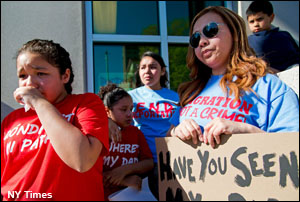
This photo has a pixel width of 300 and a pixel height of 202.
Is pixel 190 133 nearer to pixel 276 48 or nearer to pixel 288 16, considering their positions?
pixel 276 48

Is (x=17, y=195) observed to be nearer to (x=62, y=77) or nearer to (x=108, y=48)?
(x=62, y=77)

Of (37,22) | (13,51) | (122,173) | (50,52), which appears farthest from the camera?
(13,51)

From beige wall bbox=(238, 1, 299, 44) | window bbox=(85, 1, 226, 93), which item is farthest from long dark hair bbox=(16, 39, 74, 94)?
beige wall bbox=(238, 1, 299, 44)

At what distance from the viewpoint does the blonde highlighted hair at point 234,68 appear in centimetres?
104

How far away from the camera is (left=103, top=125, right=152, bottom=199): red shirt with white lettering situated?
5.43 feet

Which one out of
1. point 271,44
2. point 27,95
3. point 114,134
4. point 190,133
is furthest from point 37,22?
point 190,133

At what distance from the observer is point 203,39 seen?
1126 mm

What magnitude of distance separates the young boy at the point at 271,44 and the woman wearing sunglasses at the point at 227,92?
1033 mm

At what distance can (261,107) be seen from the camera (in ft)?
3.17

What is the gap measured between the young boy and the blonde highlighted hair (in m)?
0.97

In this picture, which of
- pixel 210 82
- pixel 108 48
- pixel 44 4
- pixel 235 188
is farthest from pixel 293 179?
pixel 108 48

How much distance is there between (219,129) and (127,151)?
1036mm

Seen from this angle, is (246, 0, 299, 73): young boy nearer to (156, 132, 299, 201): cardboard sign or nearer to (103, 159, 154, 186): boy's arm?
(103, 159, 154, 186): boy's arm

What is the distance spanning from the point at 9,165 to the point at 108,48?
3172 millimetres
